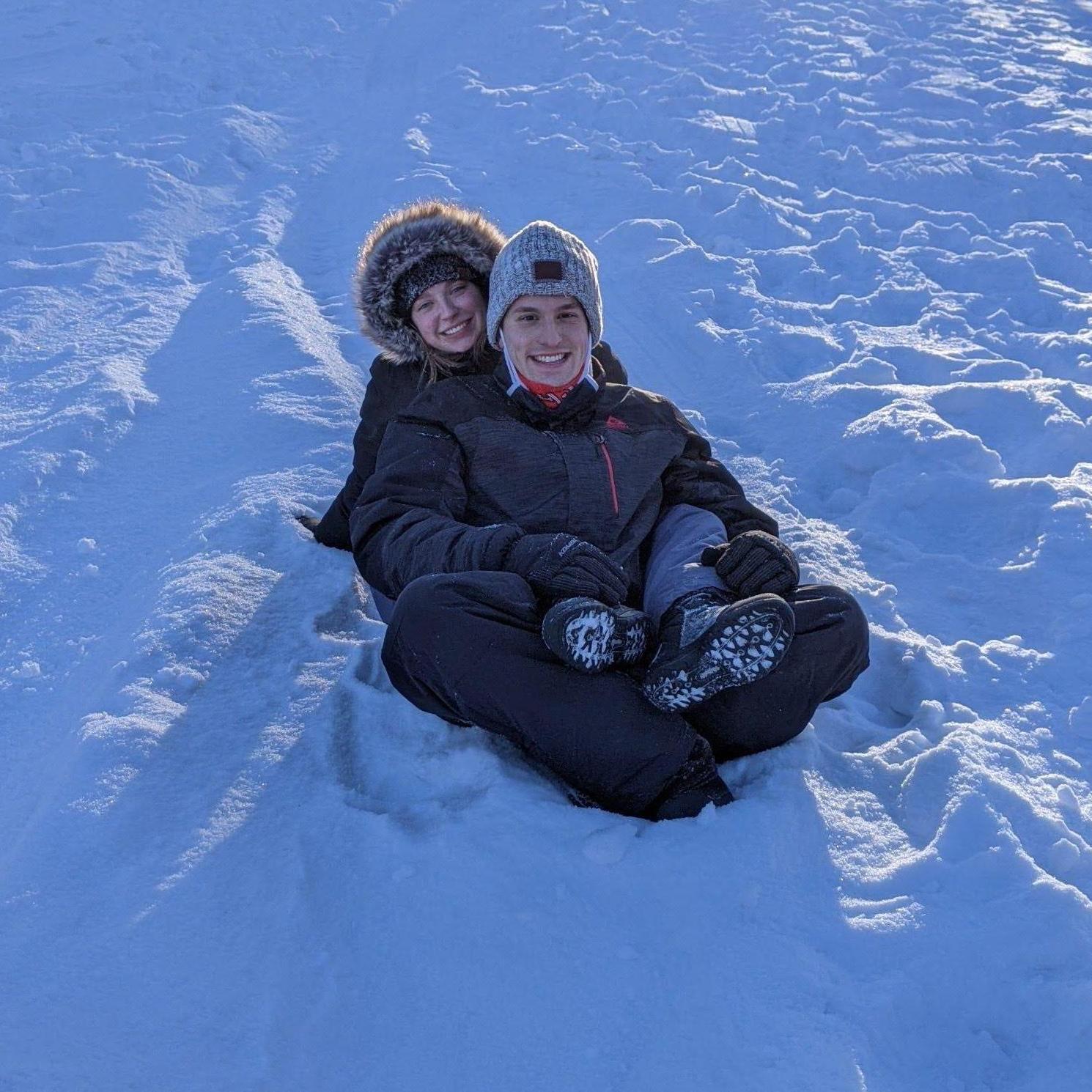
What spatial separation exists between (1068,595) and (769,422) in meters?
1.42

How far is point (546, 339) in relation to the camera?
Result: 2971 millimetres

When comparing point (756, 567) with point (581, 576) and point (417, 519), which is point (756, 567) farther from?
point (417, 519)

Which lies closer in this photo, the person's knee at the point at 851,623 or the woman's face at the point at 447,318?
the person's knee at the point at 851,623

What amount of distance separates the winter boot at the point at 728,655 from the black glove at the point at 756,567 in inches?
12.7

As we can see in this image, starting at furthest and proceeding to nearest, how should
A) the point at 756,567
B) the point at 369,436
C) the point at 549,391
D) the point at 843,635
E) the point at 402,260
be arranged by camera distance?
1. the point at 402,260
2. the point at 369,436
3. the point at 549,391
4. the point at 756,567
5. the point at 843,635

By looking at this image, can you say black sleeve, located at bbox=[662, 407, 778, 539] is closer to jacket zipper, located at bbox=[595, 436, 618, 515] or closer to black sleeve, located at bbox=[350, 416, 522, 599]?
jacket zipper, located at bbox=[595, 436, 618, 515]

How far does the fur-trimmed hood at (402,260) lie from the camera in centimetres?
335

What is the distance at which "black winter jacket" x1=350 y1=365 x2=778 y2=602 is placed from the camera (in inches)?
108

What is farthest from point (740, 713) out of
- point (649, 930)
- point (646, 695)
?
point (649, 930)

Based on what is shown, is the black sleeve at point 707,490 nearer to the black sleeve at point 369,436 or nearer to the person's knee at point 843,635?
the person's knee at point 843,635

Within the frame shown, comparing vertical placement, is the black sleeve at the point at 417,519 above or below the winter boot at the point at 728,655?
below

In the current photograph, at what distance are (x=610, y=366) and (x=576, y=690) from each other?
147 centimetres

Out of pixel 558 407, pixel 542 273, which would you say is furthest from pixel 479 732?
pixel 542 273

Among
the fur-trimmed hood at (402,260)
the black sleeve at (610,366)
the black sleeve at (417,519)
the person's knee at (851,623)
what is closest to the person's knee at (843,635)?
the person's knee at (851,623)
